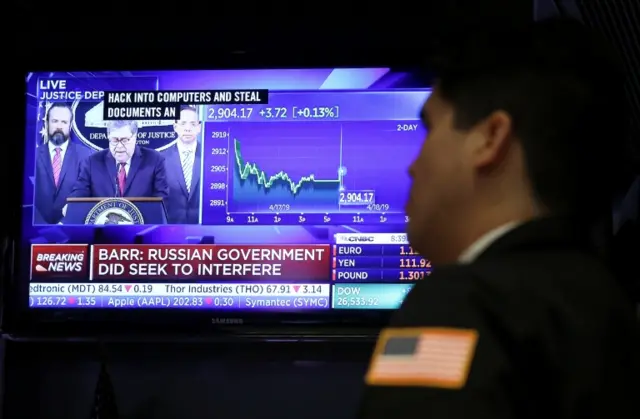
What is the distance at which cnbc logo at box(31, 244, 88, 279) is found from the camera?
1902 millimetres

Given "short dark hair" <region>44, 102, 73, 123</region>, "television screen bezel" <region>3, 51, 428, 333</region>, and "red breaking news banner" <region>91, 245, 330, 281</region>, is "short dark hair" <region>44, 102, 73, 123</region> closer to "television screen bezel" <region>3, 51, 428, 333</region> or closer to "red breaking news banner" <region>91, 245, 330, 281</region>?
"television screen bezel" <region>3, 51, 428, 333</region>

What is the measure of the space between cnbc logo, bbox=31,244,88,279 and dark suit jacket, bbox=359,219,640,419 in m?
1.38

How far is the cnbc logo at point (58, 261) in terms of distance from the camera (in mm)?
1902

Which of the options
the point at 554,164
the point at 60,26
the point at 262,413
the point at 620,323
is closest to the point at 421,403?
the point at 620,323

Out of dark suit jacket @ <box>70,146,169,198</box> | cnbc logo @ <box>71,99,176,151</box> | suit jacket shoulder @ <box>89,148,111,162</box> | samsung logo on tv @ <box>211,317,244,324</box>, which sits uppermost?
cnbc logo @ <box>71,99,176,151</box>

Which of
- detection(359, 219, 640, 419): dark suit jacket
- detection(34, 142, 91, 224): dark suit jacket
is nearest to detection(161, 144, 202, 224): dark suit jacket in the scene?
detection(34, 142, 91, 224): dark suit jacket

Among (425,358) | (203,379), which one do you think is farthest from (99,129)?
(425,358)

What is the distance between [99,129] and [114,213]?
0.70ft

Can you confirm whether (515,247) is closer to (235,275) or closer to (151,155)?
(235,275)

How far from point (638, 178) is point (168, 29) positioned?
1261 millimetres

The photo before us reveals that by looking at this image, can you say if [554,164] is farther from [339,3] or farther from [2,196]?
[2,196]

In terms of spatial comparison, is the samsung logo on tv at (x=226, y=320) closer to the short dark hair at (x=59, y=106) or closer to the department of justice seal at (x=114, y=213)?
the department of justice seal at (x=114, y=213)

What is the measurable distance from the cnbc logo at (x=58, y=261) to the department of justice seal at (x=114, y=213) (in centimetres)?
7

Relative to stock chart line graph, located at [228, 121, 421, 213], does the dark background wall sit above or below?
below
